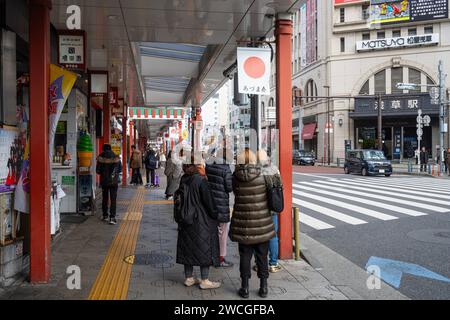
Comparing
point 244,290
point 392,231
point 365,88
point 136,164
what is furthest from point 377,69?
point 244,290

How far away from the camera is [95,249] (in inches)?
286

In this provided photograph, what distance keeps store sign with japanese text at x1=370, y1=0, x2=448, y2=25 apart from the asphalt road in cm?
3501

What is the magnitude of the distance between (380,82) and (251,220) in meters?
47.0

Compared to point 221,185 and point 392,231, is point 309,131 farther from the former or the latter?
point 221,185

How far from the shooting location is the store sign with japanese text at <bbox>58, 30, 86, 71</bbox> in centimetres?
794

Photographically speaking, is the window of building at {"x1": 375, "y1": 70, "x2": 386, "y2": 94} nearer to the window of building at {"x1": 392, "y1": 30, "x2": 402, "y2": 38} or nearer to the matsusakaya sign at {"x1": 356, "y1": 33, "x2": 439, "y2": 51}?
the matsusakaya sign at {"x1": 356, "y1": 33, "x2": 439, "y2": 51}

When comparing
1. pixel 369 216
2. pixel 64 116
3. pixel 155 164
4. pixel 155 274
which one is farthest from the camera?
pixel 155 164

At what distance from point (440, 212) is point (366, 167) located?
614 inches

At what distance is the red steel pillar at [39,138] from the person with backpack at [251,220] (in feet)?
7.83

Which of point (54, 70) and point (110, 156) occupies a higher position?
point (54, 70)
